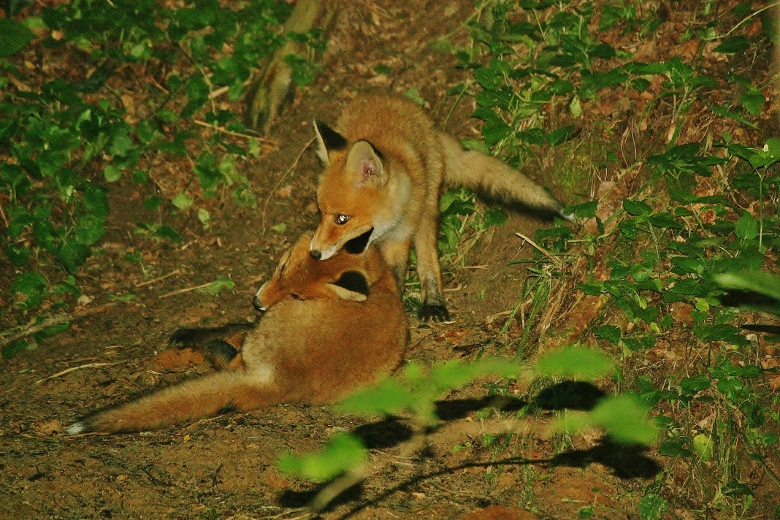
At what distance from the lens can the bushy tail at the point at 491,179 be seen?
194 inches

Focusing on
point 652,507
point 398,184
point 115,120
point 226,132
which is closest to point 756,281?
point 652,507

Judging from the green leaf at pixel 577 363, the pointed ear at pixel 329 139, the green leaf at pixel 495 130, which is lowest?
the green leaf at pixel 577 363

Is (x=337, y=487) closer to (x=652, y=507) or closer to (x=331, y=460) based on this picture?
(x=652, y=507)

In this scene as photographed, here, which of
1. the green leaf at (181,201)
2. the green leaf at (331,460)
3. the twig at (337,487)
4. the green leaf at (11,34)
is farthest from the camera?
the green leaf at (181,201)

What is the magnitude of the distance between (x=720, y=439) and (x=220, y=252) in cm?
404

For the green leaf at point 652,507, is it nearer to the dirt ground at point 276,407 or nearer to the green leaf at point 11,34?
the dirt ground at point 276,407

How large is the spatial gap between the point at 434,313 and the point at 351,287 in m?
1.14

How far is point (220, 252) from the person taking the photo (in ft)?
19.2

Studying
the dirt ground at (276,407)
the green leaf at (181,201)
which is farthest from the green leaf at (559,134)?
the green leaf at (181,201)

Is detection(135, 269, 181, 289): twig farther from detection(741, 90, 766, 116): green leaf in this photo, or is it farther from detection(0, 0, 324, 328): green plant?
detection(741, 90, 766, 116): green leaf

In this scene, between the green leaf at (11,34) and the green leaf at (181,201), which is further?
the green leaf at (181,201)

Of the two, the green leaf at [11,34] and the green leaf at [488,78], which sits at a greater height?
the green leaf at [488,78]

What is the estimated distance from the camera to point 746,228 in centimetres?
371

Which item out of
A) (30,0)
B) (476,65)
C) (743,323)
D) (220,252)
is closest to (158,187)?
(220,252)
